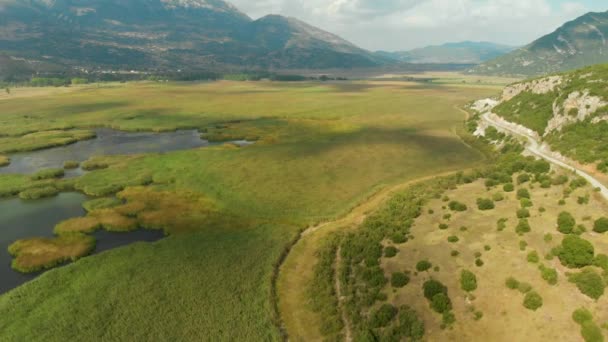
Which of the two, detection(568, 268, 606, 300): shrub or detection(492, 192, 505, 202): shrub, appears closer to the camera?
detection(568, 268, 606, 300): shrub

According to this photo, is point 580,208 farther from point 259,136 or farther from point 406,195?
point 259,136

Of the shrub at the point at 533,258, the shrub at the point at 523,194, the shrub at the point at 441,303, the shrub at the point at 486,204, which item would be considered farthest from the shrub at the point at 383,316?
the shrub at the point at 523,194

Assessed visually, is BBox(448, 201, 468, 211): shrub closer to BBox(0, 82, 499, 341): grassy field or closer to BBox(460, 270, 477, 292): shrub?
BBox(0, 82, 499, 341): grassy field

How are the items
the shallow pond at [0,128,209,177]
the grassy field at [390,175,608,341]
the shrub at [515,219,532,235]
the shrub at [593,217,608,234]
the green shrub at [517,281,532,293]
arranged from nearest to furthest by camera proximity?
the grassy field at [390,175,608,341] → the green shrub at [517,281,532,293] → the shrub at [593,217,608,234] → the shrub at [515,219,532,235] → the shallow pond at [0,128,209,177]

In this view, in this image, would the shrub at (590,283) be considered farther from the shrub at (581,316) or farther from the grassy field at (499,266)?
the shrub at (581,316)

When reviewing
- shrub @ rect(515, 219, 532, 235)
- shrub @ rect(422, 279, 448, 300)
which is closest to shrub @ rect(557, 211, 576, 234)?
shrub @ rect(515, 219, 532, 235)

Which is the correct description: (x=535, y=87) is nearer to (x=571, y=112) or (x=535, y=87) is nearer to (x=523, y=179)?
(x=571, y=112)
